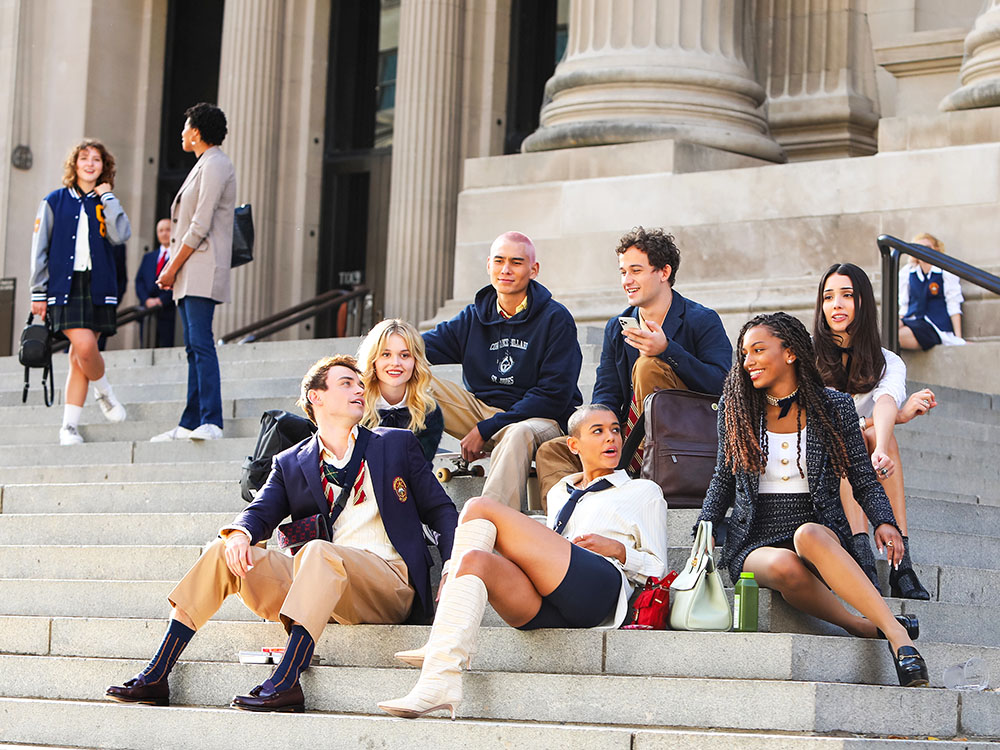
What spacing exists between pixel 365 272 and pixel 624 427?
48.7ft

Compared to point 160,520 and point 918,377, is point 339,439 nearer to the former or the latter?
point 160,520

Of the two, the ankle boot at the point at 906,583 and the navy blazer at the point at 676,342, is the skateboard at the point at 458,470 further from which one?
the ankle boot at the point at 906,583

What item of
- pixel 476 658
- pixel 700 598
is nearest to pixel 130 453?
pixel 476 658

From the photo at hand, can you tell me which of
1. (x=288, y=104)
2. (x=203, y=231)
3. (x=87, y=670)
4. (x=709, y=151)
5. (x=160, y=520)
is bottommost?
(x=87, y=670)

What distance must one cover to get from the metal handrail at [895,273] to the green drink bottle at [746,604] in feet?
16.5

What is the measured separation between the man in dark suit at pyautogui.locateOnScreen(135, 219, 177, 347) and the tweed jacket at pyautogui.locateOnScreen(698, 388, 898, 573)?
35.4 ft

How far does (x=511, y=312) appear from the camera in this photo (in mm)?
8914

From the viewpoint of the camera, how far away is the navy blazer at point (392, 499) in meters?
7.48

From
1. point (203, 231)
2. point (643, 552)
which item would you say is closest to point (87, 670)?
point (643, 552)

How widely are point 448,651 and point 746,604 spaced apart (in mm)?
1112

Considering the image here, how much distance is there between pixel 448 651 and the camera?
6535 millimetres

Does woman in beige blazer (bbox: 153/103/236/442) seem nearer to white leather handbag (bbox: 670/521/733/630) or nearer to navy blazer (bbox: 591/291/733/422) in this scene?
navy blazer (bbox: 591/291/733/422)

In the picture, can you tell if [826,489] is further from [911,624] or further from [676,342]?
[676,342]

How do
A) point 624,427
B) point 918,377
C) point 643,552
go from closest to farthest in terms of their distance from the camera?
point 643,552
point 624,427
point 918,377
